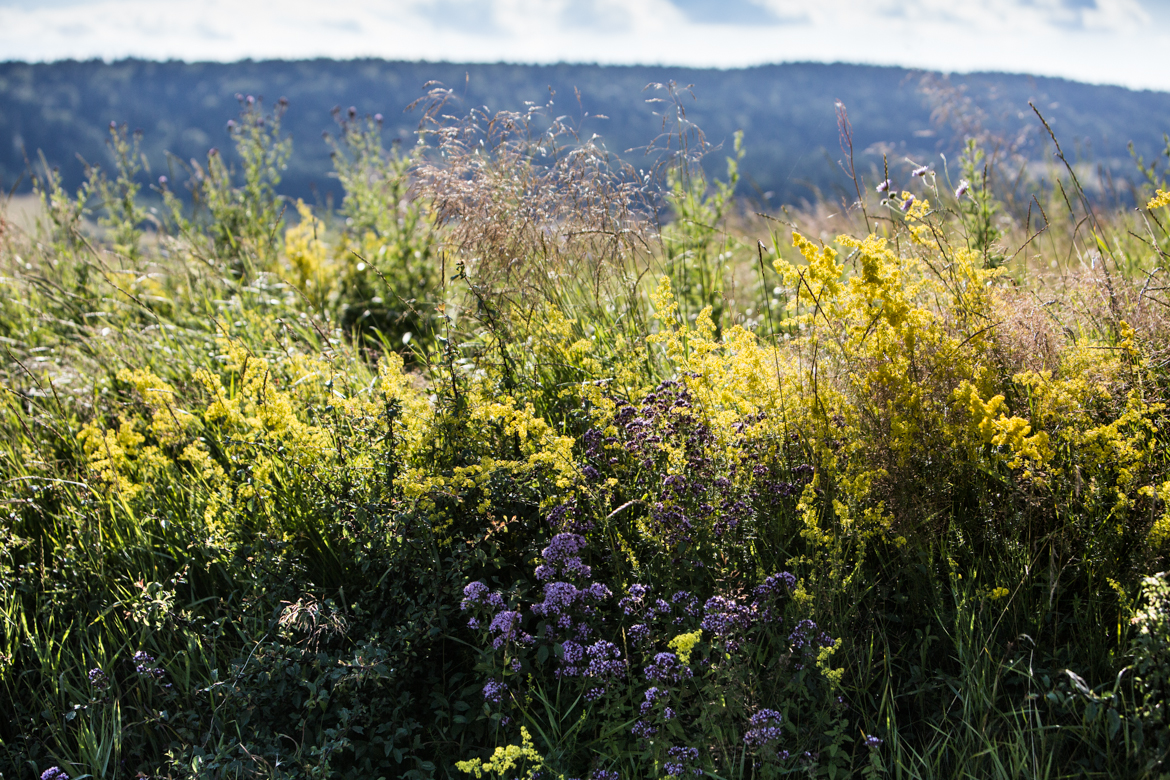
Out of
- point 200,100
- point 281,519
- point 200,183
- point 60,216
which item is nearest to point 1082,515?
point 281,519

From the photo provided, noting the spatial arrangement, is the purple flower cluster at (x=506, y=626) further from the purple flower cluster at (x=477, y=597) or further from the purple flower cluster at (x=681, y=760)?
the purple flower cluster at (x=681, y=760)

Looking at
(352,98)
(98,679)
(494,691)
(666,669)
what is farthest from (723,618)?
(352,98)

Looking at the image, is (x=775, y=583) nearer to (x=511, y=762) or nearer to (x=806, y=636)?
(x=806, y=636)

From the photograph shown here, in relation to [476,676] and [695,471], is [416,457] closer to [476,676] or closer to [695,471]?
[476,676]

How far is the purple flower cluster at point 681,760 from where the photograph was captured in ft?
5.42

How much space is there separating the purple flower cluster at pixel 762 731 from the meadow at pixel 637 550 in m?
0.01

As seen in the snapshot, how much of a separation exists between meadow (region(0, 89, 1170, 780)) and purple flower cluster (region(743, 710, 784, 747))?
13 millimetres

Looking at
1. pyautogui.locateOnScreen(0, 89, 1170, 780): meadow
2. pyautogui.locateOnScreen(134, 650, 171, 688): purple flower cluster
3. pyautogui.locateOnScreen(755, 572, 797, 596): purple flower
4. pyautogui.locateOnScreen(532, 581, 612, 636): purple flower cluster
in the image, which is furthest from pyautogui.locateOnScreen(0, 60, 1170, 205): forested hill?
pyautogui.locateOnScreen(134, 650, 171, 688): purple flower cluster

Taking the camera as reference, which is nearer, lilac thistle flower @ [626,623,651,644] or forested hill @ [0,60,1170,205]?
lilac thistle flower @ [626,623,651,644]

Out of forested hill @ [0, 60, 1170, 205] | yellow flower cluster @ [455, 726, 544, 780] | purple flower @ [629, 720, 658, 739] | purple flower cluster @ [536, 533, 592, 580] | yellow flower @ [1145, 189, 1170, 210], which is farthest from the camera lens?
forested hill @ [0, 60, 1170, 205]

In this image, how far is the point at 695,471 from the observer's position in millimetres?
2299

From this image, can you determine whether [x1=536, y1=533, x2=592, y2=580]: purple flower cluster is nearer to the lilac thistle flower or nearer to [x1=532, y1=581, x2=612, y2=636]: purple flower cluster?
[x1=532, y1=581, x2=612, y2=636]: purple flower cluster

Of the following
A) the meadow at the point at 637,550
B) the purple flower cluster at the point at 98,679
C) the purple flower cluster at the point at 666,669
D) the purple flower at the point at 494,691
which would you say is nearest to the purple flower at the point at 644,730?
the meadow at the point at 637,550

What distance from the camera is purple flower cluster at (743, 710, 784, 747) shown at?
168cm
